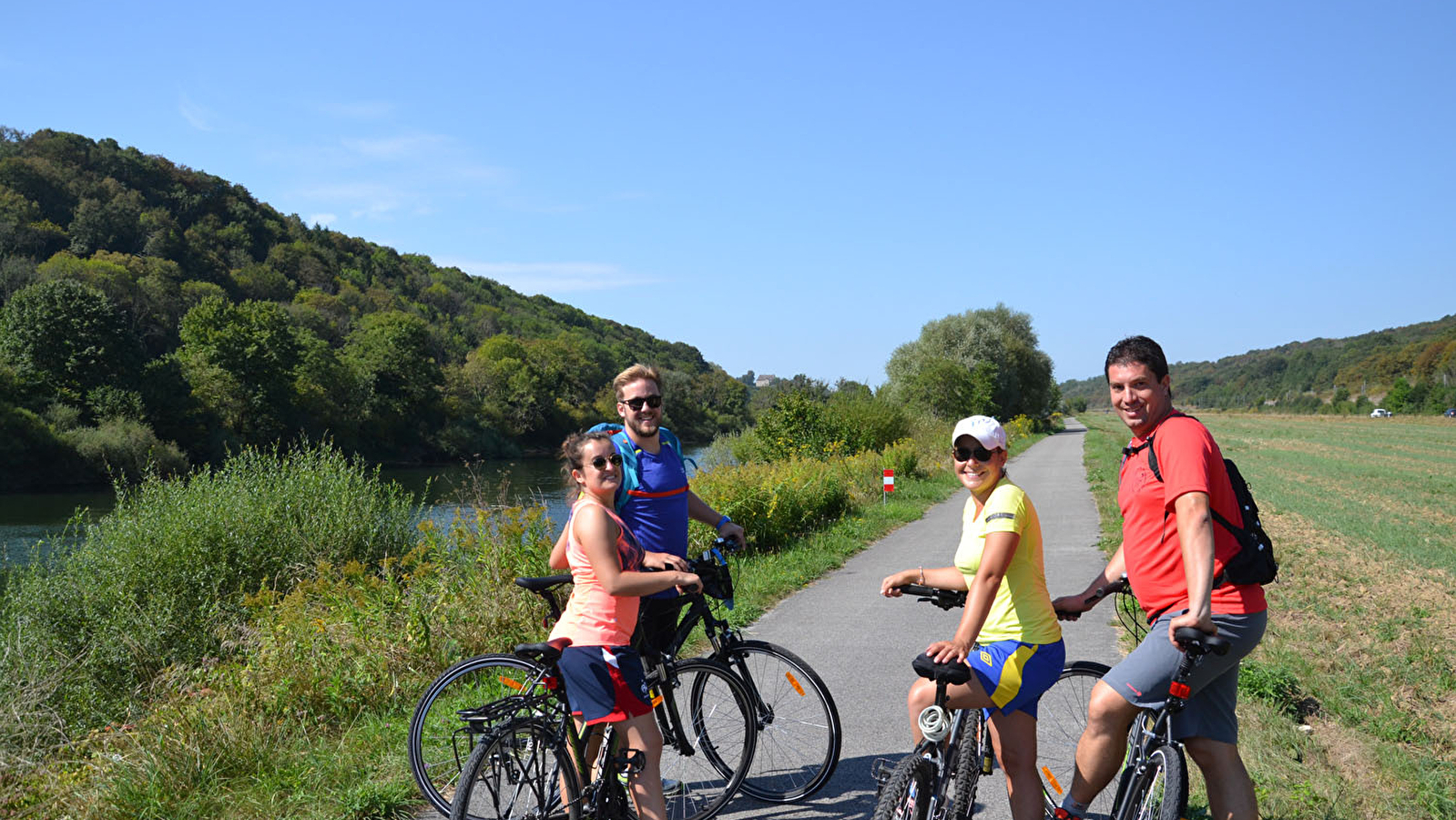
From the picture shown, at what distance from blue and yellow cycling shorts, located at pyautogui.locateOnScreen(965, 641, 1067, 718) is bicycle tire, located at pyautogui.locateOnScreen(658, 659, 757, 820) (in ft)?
4.36

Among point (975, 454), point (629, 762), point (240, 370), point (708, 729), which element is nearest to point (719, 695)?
point (708, 729)

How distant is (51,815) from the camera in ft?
13.7

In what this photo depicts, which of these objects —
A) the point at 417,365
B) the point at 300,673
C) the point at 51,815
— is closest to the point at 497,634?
the point at 300,673

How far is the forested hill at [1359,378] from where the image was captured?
91.2 metres

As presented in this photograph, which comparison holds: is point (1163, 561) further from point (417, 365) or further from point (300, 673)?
point (417, 365)

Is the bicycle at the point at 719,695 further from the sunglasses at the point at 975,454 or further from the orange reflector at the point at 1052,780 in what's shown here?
the sunglasses at the point at 975,454

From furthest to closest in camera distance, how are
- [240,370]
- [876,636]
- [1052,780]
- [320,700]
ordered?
1. [240,370]
2. [876,636]
3. [320,700]
4. [1052,780]

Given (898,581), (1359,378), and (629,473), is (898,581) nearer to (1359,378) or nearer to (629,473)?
(629,473)

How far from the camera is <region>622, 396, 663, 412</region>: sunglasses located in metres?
4.08

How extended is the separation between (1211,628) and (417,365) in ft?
212

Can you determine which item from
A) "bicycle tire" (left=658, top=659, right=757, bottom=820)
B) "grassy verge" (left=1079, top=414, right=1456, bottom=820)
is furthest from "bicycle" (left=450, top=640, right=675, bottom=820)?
"grassy verge" (left=1079, top=414, right=1456, bottom=820)

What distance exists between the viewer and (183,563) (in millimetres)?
12859

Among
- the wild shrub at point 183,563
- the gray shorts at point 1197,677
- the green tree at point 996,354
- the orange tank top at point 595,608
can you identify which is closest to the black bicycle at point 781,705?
the orange tank top at point 595,608

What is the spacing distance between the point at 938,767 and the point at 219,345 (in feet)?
168
